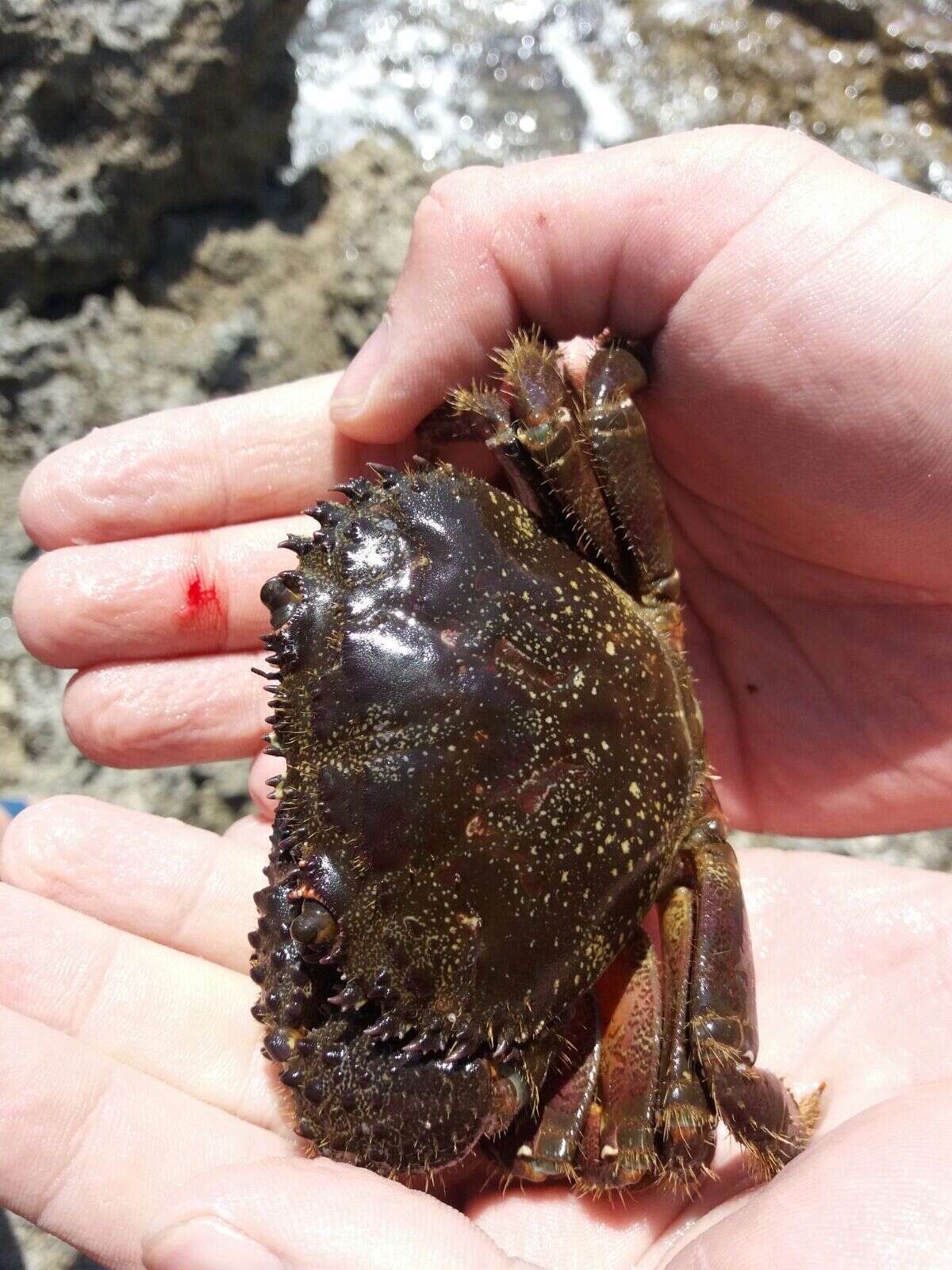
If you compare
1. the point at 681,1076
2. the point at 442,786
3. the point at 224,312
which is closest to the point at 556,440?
the point at 442,786

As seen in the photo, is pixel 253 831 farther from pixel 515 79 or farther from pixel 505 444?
pixel 515 79

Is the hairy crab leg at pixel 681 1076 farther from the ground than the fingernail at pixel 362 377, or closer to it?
closer to it

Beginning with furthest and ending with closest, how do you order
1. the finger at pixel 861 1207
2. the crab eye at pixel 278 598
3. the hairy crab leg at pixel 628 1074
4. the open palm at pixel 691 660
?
the hairy crab leg at pixel 628 1074
the crab eye at pixel 278 598
the open palm at pixel 691 660
the finger at pixel 861 1207

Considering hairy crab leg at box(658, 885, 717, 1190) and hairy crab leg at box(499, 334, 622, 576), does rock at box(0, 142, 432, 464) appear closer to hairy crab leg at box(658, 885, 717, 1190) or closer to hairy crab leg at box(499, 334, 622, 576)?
hairy crab leg at box(499, 334, 622, 576)

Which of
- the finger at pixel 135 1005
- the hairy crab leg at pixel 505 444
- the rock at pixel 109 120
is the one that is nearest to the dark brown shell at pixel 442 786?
the hairy crab leg at pixel 505 444

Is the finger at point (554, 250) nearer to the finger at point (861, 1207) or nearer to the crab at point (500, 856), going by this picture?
the crab at point (500, 856)

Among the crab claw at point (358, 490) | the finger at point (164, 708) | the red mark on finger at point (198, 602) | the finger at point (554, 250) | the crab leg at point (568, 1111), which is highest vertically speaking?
the finger at point (554, 250)
